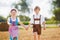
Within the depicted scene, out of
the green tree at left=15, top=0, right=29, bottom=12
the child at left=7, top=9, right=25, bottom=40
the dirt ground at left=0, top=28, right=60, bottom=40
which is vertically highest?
the green tree at left=15, top=0, right=29, bottom=12

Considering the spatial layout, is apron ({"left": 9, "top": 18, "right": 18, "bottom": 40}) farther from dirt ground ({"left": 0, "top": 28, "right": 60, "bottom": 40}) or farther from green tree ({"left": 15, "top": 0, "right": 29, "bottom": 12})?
green tree ({"left": 15, "top": 0, "right": 29, "bottom": 12})

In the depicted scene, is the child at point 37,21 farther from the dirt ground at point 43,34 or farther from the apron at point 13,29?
the apron at point 13,29

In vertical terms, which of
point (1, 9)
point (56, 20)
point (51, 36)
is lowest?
point (51, 36)

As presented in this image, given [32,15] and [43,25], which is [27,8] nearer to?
[32,15]

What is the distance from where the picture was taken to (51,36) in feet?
7.52

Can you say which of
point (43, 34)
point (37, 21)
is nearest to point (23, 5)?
point (37, 21)

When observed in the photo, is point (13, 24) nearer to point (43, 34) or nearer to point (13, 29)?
point (13, 29)

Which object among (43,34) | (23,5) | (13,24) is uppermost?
(23,5)

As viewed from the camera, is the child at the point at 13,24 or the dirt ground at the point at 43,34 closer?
the child at the point at 13,24

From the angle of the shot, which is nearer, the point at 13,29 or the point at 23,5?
the point at 13,29

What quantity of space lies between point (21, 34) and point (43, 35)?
253 millimetres

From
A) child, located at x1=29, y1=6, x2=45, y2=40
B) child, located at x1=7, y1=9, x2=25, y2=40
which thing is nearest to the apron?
child, located at x1=7, y1=9, x2=25, y2=40

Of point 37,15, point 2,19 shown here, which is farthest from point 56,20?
point 2,19

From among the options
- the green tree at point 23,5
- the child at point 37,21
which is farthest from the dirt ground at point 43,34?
the green tree at point 23,5
